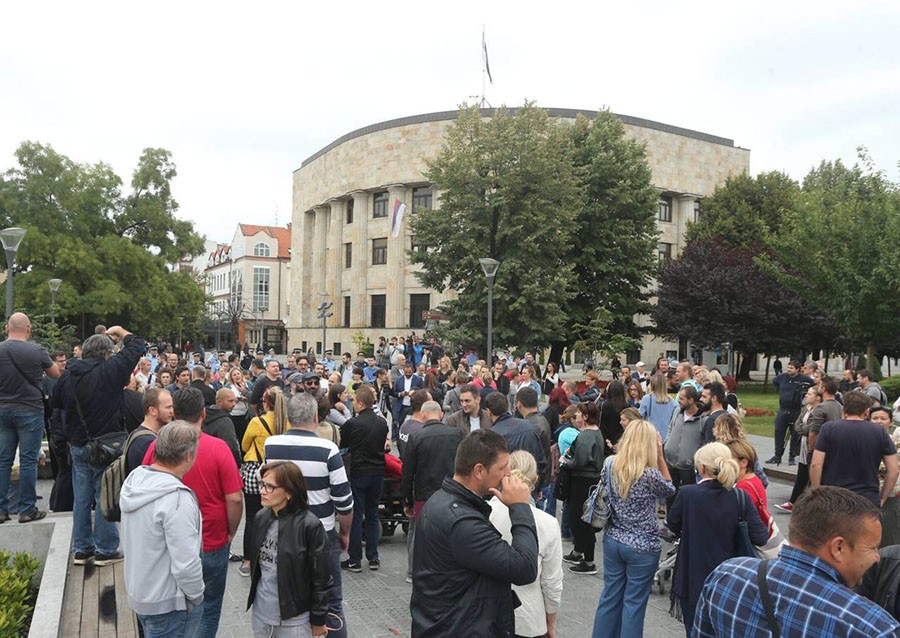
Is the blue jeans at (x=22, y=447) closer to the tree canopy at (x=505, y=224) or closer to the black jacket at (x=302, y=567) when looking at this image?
the black jacket at (x=302, y=567)

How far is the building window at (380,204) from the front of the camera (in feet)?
167

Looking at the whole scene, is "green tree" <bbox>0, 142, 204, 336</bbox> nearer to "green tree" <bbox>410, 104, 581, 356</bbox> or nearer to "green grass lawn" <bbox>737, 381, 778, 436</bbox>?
"green tree" <bbox>410, 104, 581, 356</bbox>

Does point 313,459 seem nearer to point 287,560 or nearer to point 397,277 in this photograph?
point 287,560

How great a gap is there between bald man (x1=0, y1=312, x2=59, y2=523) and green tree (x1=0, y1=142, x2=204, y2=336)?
31.8m

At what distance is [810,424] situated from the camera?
8750 millimetres

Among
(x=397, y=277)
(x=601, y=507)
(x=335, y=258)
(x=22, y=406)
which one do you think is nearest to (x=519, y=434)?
(x=601, y=507)

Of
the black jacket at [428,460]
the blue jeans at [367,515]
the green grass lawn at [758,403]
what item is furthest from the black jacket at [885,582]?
the green grass lawn at [758,403]

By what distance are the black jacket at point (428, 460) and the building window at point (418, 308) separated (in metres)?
42.1

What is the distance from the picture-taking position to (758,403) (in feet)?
83.4

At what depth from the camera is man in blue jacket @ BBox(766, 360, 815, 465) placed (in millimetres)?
12336

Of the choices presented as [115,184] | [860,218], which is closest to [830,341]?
[860,218]

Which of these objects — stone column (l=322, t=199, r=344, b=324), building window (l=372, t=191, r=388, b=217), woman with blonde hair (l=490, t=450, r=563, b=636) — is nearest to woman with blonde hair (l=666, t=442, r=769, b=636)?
woman with blonde hair (l=490, t=450, r=563, b=636)

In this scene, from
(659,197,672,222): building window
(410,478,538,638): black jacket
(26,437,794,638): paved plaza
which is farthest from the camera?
(659,197,672,222): building window

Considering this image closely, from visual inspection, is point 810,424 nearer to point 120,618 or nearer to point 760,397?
point 120,618
